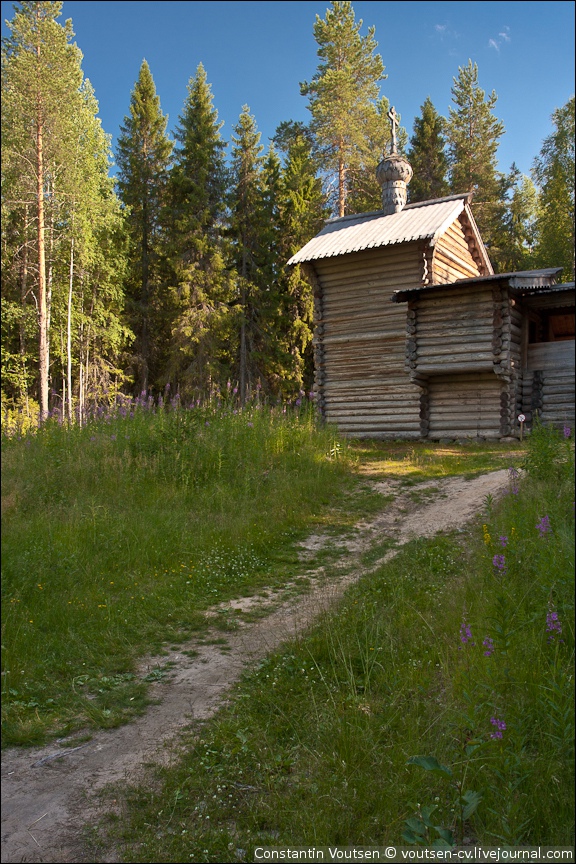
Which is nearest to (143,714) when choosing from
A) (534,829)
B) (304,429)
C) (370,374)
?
(534,829)

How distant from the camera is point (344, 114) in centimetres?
2202

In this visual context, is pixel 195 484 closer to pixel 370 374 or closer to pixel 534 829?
pixel 534 829

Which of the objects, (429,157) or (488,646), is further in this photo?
(429,157)

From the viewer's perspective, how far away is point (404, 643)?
163 inches

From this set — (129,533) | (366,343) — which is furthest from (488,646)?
(366,343)

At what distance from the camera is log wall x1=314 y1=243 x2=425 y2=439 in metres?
16.2

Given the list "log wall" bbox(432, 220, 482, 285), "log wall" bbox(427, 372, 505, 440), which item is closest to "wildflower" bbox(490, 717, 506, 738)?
"log wall" bbox(427, 372, 505, 440)

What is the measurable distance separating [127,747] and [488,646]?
2063 mm

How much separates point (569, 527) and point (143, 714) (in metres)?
2.70

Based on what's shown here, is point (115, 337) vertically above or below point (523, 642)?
above

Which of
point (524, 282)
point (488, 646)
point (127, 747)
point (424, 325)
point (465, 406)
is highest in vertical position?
point (524, 282)

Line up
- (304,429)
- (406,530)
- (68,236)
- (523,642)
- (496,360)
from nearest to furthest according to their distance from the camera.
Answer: (523,642)
(68,236)
(406,530)
(304,429)
(496,360)

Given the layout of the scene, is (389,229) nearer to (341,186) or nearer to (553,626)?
(341,186)

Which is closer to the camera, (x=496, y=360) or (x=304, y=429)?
(x=304, y=429)
